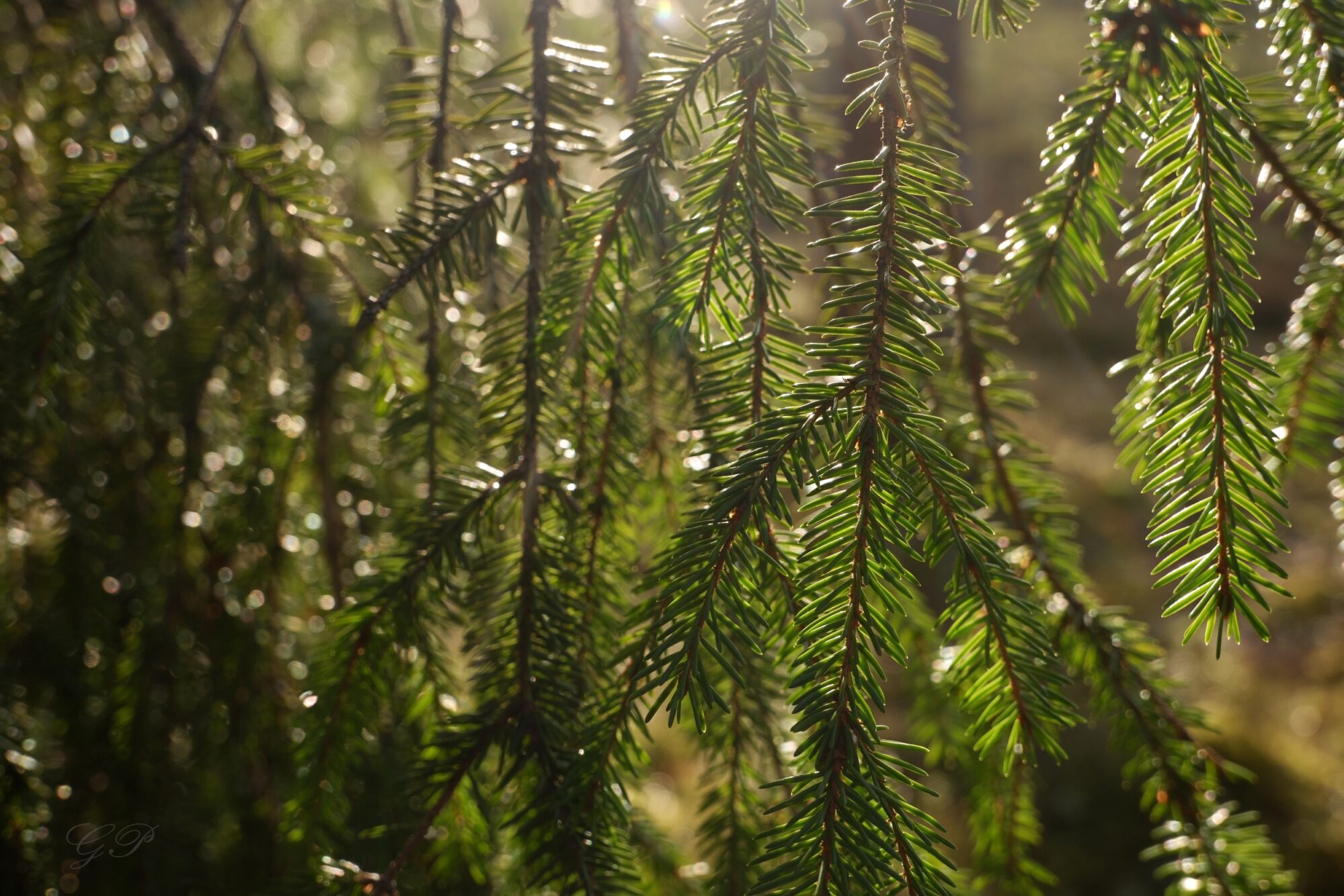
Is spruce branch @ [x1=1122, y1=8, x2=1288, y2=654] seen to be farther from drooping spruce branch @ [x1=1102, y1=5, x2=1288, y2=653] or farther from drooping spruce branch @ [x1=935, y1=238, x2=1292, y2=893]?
drooping spruce branch @ [x1=935, y1=238, x2=1292, y2=893]

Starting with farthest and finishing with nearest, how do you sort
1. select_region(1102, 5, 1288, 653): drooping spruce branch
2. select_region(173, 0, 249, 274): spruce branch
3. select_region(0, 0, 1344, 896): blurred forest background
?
select_region(0, 0, 1344, 896): blurred forest background, select_region(173, 0, 249, 274): spruce branch, select_region(1102, 5, 1288, 653): drooping spruce branch

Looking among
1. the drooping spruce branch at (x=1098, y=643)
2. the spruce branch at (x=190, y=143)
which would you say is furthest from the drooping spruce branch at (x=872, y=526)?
the spruce branch at (x=190, y=143)

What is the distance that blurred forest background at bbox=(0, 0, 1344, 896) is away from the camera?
0.86m

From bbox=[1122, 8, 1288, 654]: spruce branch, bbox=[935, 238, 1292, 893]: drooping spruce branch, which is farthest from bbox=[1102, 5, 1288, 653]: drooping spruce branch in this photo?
bbox=[935, 238, 1292, 893]: drooping spruce branch

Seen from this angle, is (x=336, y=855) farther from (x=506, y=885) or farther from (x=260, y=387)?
(x=260, y=387)

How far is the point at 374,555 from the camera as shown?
2.45 feet

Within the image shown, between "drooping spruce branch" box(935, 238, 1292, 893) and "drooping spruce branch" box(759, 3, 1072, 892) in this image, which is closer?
"drooping spruce branch" box(759, 3, 1072, 892)

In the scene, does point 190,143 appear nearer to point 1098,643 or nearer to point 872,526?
point 872,526

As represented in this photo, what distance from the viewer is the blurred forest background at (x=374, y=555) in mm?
864

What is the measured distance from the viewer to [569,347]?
494 mm

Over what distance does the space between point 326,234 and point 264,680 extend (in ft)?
1.71

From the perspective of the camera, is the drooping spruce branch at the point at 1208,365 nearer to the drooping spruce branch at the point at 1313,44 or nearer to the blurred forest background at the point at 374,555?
the drooping spruce branch at the point at 1313,44

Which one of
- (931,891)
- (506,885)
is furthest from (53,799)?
(931,891)

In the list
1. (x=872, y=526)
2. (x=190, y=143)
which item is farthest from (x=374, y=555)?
(x=872, y=526)
